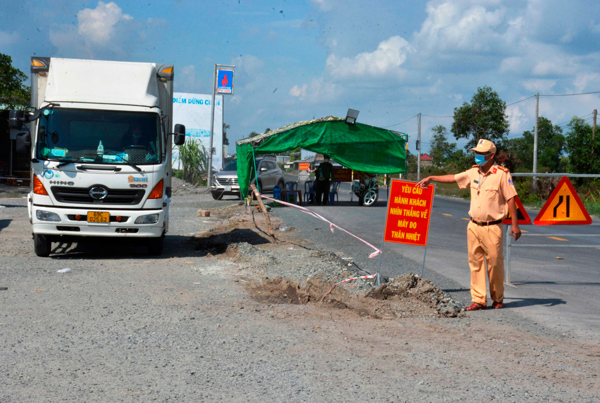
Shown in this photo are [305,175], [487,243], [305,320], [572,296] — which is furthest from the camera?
[305,175]

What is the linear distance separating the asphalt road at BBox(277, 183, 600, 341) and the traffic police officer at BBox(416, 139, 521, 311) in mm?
546

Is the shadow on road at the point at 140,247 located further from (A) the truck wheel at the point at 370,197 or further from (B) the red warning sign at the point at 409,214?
(A) the truck wheel at the point at 370,197

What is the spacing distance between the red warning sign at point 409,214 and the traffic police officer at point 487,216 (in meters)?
0.88

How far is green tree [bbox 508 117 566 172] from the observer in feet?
306

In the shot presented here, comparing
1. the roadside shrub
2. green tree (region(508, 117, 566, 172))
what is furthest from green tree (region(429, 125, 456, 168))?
the roadside shrub

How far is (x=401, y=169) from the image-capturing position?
24172mm

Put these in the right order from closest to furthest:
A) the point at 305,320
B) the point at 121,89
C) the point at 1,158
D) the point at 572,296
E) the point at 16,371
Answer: the point at 16,371 → the point at 305,320 → the point at 572,296 → the point at 121,89 → the point at 1,158

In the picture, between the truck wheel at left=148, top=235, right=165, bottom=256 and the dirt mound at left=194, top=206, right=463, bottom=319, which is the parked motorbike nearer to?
the dirt mound at left=194, top=206, right=463, bottom=319

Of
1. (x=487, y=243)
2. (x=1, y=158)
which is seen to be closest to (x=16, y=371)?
(x=487, y=243)

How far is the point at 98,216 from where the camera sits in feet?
32.3

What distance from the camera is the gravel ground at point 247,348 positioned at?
4293 millimetres

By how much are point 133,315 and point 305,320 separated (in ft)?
6.02

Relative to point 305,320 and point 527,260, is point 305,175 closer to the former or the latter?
point 527,260

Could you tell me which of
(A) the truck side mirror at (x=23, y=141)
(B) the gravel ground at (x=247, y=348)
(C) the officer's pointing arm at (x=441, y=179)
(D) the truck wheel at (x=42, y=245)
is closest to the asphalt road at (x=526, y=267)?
(B) the gravel ground at (x=247, y=348)
